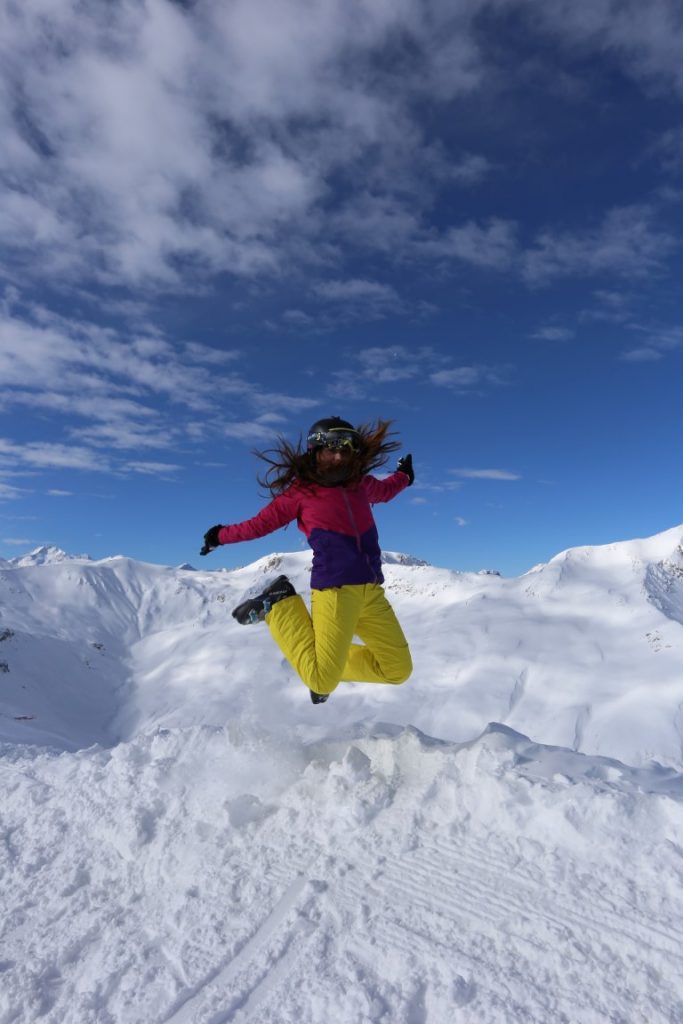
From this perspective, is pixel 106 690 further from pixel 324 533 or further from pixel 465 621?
pixel 324 533

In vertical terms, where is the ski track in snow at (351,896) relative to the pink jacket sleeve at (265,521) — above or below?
below

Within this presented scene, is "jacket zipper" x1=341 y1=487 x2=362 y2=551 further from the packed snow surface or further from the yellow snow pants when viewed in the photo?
the packed snow surface

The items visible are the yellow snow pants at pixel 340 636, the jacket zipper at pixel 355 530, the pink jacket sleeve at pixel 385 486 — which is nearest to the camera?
the yellow snow pants at pixel 340 636

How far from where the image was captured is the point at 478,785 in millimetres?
4320

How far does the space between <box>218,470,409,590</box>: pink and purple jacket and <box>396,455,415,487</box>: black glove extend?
2.17ft

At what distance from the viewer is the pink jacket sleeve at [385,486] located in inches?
234

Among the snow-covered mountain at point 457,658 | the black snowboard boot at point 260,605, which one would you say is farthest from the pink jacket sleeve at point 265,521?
the snow-covered mountain at point 457,658

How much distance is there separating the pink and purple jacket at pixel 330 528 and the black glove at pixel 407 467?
26.0 inches

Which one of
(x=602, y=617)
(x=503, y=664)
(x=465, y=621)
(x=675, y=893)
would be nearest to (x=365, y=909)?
(x=675, y=893)

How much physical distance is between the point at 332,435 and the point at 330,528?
91 centimetres

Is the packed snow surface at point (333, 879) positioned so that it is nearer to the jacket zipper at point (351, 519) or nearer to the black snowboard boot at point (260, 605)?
the black snowboard boot at point (260, 605)

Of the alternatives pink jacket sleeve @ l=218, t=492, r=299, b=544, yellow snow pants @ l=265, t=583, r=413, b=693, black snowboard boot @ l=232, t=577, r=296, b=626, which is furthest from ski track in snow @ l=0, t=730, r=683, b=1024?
pink jacket sleeve @ l=218, t=492, r=299, b=544

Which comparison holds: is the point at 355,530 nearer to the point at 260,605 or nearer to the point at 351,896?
the point at 260,605

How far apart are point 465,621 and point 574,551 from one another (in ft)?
131
